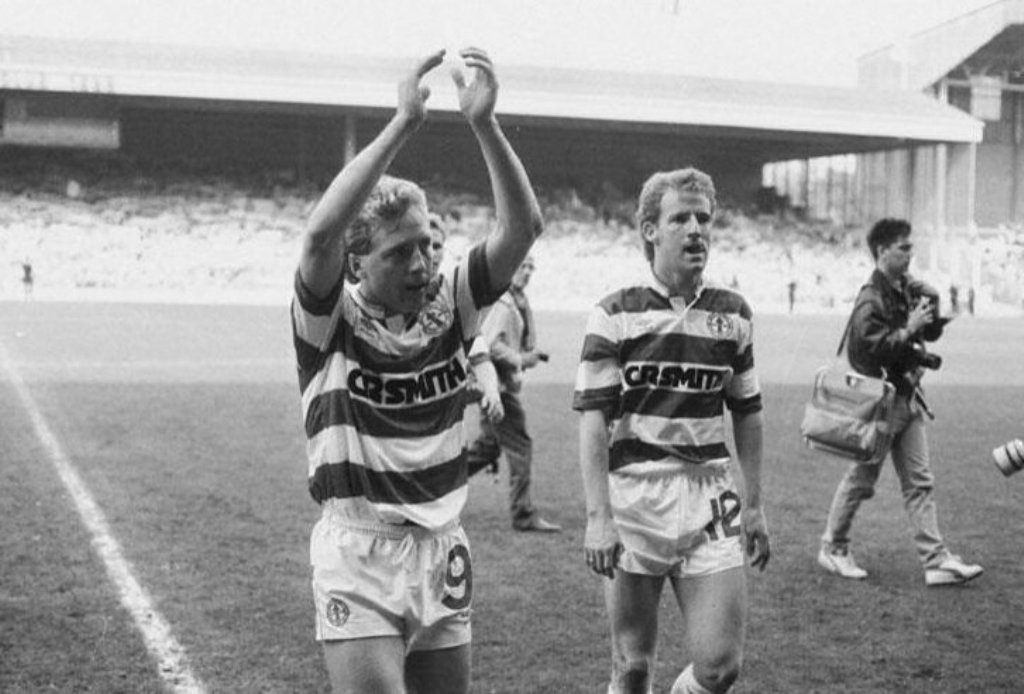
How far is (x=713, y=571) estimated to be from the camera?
414cm

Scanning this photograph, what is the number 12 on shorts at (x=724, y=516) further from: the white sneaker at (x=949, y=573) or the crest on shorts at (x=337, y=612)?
the white sneaker at (x=949, y=573)

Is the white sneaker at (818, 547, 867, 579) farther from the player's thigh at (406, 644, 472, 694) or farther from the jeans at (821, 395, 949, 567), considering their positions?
the player's thigh at (406, 644, 472, 694)

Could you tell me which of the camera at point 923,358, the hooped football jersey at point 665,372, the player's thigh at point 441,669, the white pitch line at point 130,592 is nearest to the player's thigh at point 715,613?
the hooped football jersey at point 665,372

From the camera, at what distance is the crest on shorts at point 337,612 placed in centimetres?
326

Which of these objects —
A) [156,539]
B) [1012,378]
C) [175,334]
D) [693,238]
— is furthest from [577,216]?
[693,238]

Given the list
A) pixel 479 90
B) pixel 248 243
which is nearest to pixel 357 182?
pixel 479 90

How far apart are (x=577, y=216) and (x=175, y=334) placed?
29.7 m

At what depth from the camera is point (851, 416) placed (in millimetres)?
7133

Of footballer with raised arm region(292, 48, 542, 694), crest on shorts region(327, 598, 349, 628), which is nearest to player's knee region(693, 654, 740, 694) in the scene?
footballer with raised arm region(292, 48, 542, 694)

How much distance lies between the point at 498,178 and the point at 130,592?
4.33m

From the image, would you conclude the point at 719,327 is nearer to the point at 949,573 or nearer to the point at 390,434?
the point at 390,434

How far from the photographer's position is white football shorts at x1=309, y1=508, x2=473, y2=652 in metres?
3.26

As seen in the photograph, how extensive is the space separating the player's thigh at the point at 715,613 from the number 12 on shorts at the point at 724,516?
0.41 ft

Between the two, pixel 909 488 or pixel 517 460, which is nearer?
pixel 909 488
